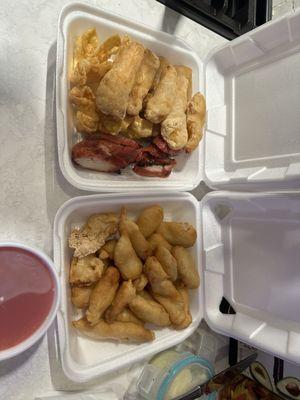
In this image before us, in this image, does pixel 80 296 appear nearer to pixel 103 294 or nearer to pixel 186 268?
pixel 103 294

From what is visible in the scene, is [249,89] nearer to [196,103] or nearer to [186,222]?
[196,103]

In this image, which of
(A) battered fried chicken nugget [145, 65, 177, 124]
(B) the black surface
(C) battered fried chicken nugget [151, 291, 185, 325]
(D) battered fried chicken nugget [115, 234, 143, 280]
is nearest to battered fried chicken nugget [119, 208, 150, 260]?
(D) battered fried chicken nugget [115, 234, 143, 280]

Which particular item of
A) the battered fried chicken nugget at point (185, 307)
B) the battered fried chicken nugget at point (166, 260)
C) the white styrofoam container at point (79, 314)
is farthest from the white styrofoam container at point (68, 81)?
the battered fried chicken nugget at point (185, 307)

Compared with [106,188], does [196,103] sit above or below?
above

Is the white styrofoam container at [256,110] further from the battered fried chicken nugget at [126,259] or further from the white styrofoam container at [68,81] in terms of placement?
the battered fried chicken nugget at [126,259]

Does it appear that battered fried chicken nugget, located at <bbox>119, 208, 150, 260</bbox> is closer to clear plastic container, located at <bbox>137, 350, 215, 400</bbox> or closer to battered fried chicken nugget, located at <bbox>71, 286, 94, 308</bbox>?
battered fried chicken nugget, located at <bbox>71, 286, 94, 308</bbox>

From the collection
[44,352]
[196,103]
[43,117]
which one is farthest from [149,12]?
[44,352]

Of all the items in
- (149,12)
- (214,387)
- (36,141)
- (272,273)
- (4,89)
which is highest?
(149,12)

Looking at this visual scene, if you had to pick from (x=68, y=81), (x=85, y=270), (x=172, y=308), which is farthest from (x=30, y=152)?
(x=172, y=308)
